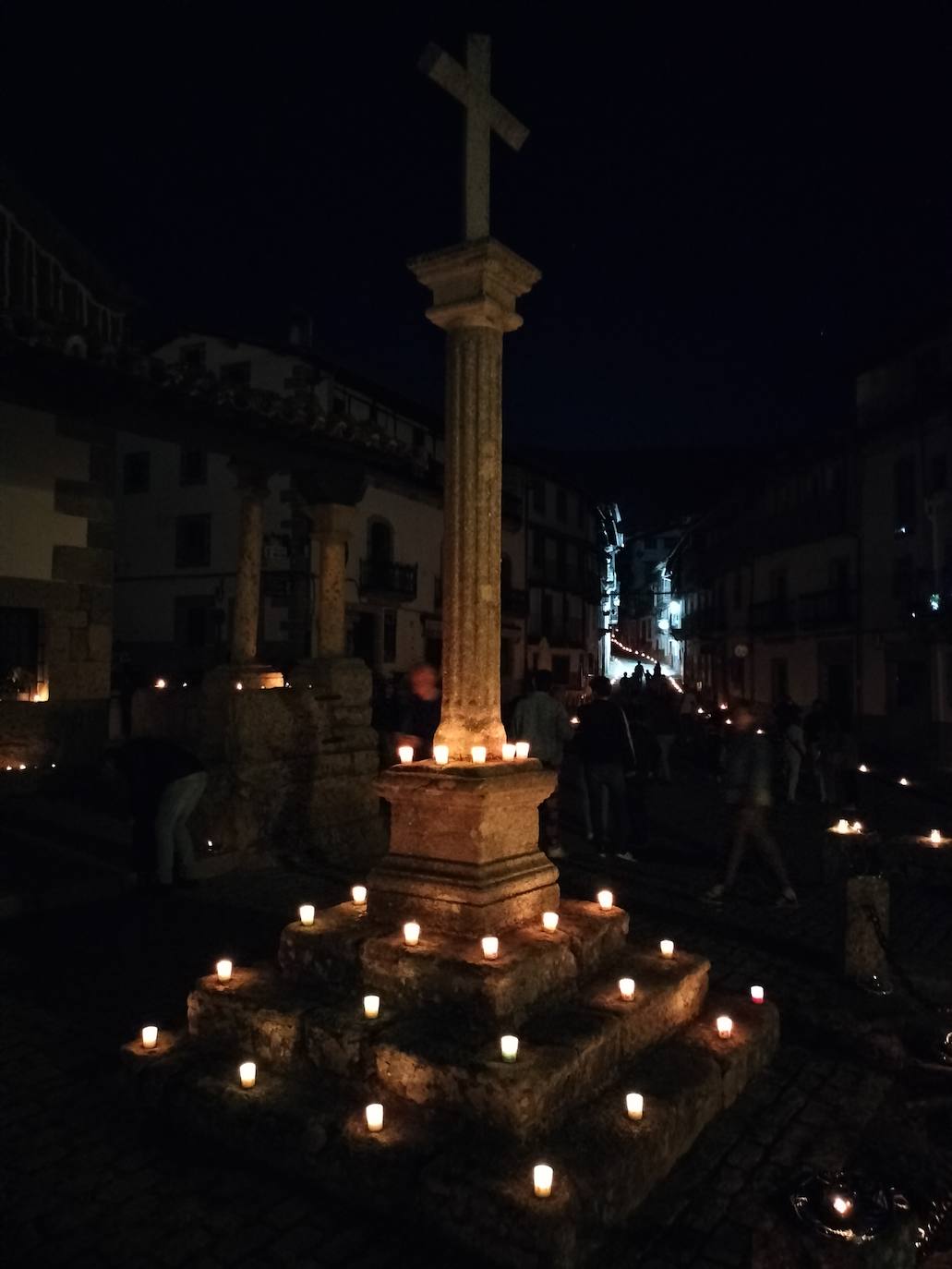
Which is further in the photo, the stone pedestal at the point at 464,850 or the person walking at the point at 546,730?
the person walking at the point at 546,730

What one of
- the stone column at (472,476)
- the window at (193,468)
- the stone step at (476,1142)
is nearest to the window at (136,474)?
the window at (193,468)

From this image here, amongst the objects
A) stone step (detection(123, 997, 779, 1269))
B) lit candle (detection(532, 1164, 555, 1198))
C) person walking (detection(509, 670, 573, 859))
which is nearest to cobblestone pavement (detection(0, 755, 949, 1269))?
stone step (detection(123, 997, 779, 1269))

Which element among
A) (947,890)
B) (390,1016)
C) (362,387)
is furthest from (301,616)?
(390,1016)

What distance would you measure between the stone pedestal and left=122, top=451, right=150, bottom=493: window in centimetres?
2796

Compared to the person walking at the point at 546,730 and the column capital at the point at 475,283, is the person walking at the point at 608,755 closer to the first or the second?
the person walking at the point at 546,730

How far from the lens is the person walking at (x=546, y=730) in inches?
360

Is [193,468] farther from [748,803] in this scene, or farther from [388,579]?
[748,803]

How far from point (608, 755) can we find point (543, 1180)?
6.44m

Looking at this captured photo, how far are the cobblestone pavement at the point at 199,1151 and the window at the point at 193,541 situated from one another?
75.2 feet

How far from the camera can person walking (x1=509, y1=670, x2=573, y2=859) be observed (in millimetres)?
9141

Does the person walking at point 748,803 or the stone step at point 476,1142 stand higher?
the person walking at point 748,803

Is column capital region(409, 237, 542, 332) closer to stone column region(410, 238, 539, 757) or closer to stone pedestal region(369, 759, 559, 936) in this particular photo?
stone column region(410, 238, 539, 757)

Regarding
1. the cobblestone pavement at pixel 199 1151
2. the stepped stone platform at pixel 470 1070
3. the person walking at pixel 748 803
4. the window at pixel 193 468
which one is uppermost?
the window at pixel 193 468

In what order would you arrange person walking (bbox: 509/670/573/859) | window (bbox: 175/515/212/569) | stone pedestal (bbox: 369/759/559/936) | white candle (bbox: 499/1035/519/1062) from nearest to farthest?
white candle (bbox: 499/1035/519/1062) < stone pedestal (bbox: 369/759/559/936) < person walking (bbox: 509/670/573/859) < window (bbox: 175/515/212/569)
